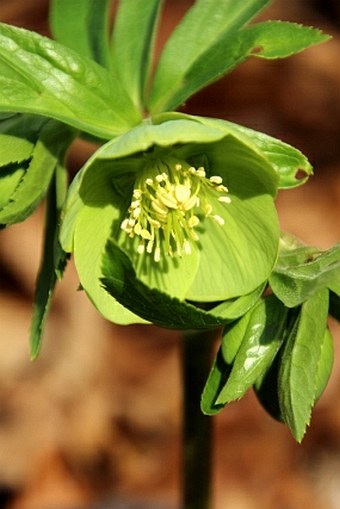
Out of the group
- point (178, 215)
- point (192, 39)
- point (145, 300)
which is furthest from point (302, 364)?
point (192, 39)

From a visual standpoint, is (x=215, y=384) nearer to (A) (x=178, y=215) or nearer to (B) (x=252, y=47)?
(A) (x=178, y=215)

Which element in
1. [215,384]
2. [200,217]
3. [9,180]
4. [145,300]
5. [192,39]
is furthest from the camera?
[192,39]

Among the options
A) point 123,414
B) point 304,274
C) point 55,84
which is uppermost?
point 55,84

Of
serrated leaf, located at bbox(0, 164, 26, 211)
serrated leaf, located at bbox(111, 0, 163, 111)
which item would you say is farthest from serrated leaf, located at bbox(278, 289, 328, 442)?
serrated leaf, located at bbox(111, 0, 163, 111)

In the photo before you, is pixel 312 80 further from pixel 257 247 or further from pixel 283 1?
pixel 257 247

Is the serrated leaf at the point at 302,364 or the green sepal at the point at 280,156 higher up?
the green sepal at the point at 280,156

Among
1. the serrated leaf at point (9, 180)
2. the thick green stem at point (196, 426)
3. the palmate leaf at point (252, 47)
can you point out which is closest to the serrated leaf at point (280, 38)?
the palmate leaf at point (252, 47)

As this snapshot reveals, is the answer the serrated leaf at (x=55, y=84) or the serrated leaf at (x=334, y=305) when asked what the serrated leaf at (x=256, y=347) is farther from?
the serrated leaf at (x=55, y=84)

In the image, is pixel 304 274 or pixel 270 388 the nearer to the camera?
pixel 304 274
